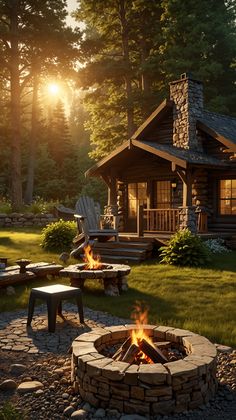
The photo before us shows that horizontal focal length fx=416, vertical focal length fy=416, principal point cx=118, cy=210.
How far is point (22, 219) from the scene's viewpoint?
2102 cm

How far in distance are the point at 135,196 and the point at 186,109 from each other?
420 centimetres

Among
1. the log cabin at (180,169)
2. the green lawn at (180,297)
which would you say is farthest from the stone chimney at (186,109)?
the green lawn at (180,297)

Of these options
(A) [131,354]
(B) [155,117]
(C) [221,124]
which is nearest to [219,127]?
(C) [221,124]

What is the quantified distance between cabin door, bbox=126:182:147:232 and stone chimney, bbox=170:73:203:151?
2404 mm

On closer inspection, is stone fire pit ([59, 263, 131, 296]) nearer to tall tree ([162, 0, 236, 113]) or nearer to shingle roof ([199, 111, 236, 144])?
shingle roof ([199, 111, 236, 144])

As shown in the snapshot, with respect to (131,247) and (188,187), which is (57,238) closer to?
(131,247)

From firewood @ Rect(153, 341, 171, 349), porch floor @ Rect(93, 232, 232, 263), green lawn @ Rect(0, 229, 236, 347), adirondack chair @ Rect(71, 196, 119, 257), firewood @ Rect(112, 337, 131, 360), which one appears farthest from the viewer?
adirondack chair @ Rect(71, 196, 119, 257)

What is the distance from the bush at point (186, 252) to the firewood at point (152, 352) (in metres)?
6.88

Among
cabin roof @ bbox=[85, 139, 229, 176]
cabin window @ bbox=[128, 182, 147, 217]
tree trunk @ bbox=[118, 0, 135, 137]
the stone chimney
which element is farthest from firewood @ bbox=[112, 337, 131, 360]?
tree trunk @ bbox=[118, 0, 135, 137]

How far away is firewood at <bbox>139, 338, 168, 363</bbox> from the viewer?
416 cm

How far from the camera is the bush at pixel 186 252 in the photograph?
436 inches

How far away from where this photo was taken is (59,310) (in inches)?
275

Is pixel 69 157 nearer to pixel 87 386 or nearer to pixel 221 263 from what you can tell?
pixel 221 263

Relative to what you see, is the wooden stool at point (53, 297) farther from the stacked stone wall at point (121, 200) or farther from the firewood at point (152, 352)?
the stacked stone wall at point (121, 200)
